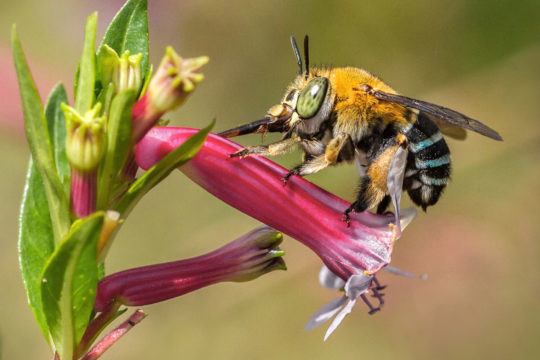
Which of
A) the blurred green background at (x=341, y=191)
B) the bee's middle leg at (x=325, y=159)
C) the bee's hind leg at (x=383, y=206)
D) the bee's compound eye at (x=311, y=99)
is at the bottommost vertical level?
the blurred green background at (x=341, y=191)

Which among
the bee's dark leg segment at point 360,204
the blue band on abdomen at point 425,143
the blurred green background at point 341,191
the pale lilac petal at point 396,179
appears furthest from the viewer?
the blurred green background at point 341,191

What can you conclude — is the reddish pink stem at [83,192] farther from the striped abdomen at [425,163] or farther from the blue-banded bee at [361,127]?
the striped abdomen at [425,163]

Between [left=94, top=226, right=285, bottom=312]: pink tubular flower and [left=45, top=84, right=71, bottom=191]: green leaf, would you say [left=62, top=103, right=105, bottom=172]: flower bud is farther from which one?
[left=94, top=226, right=285, bottom=312]: pink tubular flower

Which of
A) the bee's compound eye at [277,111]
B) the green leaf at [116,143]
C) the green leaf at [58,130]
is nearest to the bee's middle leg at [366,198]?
the bee's compound eye at [277,111]

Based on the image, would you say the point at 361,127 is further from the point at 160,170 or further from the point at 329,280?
the point at 160,170

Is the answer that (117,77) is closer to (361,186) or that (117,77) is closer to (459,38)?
(361,186)

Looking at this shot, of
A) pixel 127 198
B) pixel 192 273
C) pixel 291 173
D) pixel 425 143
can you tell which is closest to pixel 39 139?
pixel 127 198

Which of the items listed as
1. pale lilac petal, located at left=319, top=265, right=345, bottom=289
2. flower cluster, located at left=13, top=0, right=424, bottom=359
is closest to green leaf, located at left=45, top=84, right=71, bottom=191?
flower cluster, located at left=13, top=0, right=424, bottom=359
